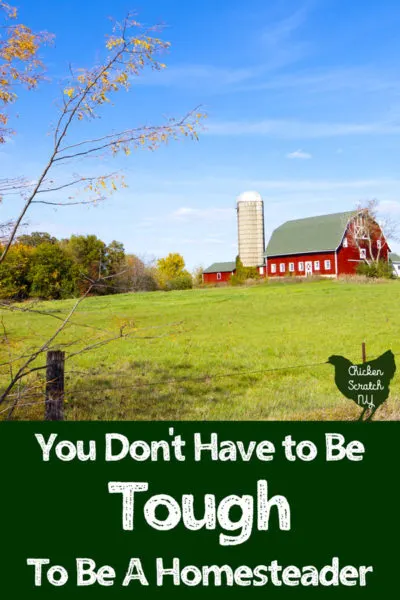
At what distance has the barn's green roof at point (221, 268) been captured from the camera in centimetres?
7091

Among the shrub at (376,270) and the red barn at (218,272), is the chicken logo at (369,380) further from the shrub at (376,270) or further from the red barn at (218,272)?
the red barn at (218,272)

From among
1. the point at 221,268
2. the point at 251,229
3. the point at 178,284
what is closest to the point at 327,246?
the point at 251,229

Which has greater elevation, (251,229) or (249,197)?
(249,197)

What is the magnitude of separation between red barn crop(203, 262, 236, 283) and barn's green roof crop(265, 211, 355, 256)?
22.6 feet

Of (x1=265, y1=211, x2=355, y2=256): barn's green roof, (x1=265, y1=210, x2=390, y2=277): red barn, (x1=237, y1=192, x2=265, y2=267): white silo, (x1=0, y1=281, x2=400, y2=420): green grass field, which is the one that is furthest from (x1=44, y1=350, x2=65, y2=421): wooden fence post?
(x1=237, y1=192, x2=265, y2=267): white silo

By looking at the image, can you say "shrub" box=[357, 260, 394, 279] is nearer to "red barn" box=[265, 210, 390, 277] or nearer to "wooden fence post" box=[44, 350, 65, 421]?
"red barn" box=[265, 210, 390, 277]

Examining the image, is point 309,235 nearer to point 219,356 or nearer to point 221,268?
point 221,268

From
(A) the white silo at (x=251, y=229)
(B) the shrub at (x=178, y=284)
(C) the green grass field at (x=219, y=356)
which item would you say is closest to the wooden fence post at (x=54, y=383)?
(C) the green grass field at (x=219, y=356)

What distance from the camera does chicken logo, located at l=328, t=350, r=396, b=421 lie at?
18.3 feet

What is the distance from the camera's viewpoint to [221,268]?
7288cm

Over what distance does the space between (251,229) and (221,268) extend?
6109 millimetres

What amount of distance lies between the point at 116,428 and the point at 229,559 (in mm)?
1029

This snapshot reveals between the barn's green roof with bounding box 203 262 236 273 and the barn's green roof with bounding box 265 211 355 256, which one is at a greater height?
the barn's green roof with bounding box 265 211 355 256

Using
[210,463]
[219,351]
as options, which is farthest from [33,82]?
[219,351]
